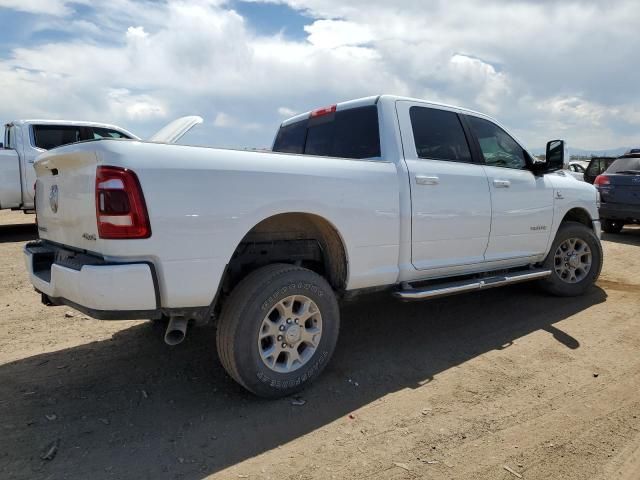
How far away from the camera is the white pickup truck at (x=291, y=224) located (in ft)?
8.61

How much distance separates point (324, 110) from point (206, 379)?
2.55 meters

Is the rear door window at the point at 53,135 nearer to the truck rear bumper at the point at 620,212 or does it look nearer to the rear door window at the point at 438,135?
the rear door window at the point at 438,135

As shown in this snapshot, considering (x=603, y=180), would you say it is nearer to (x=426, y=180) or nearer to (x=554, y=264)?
(x=554, y=264)

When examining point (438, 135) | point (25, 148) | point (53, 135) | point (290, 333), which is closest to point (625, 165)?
point (438, 135)

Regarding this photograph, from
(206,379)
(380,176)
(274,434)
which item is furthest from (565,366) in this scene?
(206,379)

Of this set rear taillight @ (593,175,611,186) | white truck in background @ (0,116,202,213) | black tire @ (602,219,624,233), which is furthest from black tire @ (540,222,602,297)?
white truck in background @ (0,116,202,213)

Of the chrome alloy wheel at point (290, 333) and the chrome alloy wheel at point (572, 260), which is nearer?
the chrome alloy wheel at point (290, 333)

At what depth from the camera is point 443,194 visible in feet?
13.0

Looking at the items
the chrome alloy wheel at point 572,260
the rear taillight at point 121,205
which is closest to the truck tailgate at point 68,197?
the rear taillight at point 121,205

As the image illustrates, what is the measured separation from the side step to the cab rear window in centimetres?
112

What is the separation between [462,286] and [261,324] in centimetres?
189

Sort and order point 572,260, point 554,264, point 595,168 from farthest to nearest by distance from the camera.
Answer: point 595,168, point 572,260, point 554,264

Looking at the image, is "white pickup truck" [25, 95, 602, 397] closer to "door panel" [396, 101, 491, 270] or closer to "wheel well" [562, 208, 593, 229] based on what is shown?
"door panel" [396, 101, 491, 270]

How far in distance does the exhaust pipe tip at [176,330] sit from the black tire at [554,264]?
13.3 feet
